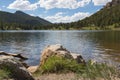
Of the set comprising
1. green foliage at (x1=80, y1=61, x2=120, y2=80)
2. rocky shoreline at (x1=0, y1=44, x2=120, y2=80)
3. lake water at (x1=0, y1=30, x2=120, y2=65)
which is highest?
green foliage at (x1=80, y1=61, x2=120, y2=80)

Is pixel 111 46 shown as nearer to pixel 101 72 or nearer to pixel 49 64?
pixel 49 64

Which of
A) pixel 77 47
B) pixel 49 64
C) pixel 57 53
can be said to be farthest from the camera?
pixel 77 47

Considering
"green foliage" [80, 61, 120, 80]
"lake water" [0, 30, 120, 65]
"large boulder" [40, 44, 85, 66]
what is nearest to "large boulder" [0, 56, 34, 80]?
"lake water" [0, 30, 120, 65]

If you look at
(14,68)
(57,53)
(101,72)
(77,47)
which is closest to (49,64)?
(57,53)

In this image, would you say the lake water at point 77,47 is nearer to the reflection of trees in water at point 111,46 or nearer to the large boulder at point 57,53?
the reflection of trees in water at point 111,46

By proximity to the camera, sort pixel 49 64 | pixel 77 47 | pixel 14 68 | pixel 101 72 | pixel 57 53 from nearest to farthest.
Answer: pixel 101 72, pixel 14 68, pixel 49 64, pixel 57 53, pixel 77 47


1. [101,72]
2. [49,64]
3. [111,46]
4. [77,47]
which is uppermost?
[101,72]

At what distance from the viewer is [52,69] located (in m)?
18.2

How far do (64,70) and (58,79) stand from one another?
98.1 inches

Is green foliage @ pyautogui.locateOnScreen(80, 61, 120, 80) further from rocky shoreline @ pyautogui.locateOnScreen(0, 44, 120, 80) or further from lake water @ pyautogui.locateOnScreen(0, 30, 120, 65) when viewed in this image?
rocky shoreline @ pyautogui.locateOnScreen(0, 44, 120, 80)

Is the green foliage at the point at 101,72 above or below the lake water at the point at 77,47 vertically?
above

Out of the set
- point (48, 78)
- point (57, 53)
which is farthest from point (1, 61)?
point (57, 53)

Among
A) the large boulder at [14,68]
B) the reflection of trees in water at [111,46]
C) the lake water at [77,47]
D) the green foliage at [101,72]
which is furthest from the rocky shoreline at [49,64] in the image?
the reflection of trees in water at [111,46]

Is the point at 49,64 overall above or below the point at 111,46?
above
